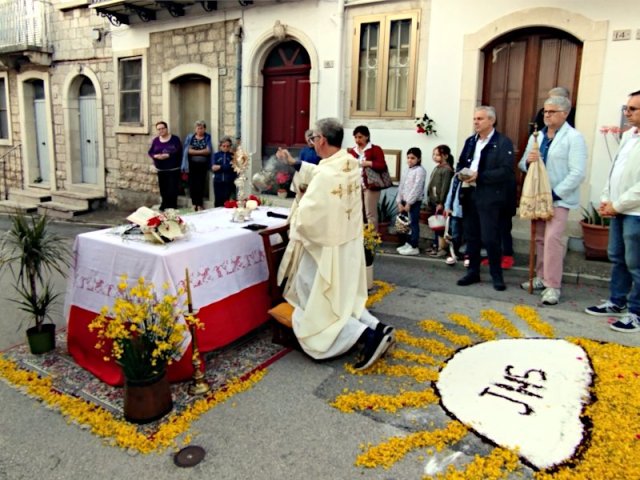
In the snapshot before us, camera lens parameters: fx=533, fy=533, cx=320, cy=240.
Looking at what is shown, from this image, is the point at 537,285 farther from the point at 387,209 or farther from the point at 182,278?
the point at 182,278

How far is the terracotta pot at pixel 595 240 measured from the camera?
21.2 ft

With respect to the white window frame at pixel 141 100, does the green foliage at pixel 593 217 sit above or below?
below

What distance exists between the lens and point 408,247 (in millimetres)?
7328

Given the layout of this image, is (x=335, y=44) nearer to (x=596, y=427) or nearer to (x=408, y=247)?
(x=408, y=247)

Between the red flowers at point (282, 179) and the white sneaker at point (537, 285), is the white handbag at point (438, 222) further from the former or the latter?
the red flowers at point (282, 179)

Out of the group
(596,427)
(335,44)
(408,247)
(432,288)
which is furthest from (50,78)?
(596,427)

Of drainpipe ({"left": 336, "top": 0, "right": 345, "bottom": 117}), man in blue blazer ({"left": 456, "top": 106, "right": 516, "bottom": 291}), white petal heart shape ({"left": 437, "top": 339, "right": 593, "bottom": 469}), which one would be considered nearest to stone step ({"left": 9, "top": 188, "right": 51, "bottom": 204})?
drainpipe ({"left": 336, "top": 0, "right": 345, "bottom": 117})

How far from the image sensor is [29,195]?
45.4 feet

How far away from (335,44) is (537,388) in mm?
6867

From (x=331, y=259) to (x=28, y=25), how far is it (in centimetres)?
1339

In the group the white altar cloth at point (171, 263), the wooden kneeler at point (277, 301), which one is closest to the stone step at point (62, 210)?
the white altar cloth at point (171, 263)

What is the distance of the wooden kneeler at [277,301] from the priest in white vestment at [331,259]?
12 cm

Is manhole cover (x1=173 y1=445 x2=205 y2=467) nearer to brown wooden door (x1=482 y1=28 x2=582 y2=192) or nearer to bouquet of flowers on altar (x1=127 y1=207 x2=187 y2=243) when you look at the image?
bouquet of flowers on altar (x1=127 y1=207 x2=187 y2=243)

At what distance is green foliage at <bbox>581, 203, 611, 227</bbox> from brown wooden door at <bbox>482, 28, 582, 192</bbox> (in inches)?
43.8
